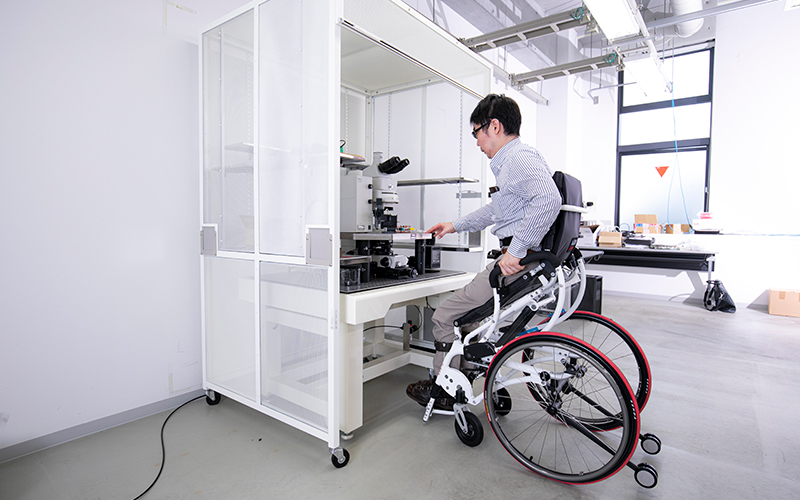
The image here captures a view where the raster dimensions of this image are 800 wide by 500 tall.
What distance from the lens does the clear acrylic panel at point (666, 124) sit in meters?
5.95

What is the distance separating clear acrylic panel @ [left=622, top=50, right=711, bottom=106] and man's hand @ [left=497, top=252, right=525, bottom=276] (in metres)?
5.70

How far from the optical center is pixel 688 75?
20.0 ft

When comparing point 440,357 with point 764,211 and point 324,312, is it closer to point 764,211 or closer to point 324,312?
point 324,312

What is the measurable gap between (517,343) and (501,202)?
2.01 feet

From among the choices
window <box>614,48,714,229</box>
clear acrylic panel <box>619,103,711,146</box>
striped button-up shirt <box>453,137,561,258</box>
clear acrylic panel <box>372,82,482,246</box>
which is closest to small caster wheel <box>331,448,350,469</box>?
striped button-up shirt <box>453,137,561,258</box>

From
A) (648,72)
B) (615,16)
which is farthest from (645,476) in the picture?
(648,72)

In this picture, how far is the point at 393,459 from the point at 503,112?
1.58 meters

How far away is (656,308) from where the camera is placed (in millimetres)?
5156

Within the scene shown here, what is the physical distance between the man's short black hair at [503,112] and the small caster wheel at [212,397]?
2.00 metres

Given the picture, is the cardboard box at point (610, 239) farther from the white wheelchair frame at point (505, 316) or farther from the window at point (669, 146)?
the white wheelchair frame at point (505, 316)

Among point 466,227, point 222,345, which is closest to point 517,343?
point 466,227

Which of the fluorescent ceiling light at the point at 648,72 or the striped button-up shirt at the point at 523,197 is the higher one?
the fluorescent ceiling light at the point at 648,72

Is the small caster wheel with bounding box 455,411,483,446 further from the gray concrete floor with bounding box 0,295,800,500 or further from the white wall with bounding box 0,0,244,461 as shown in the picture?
the white wall with bounding box 0,0,244,461

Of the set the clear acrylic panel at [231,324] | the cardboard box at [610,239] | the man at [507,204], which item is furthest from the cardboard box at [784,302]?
the clear acrylic panel at [231,324]
